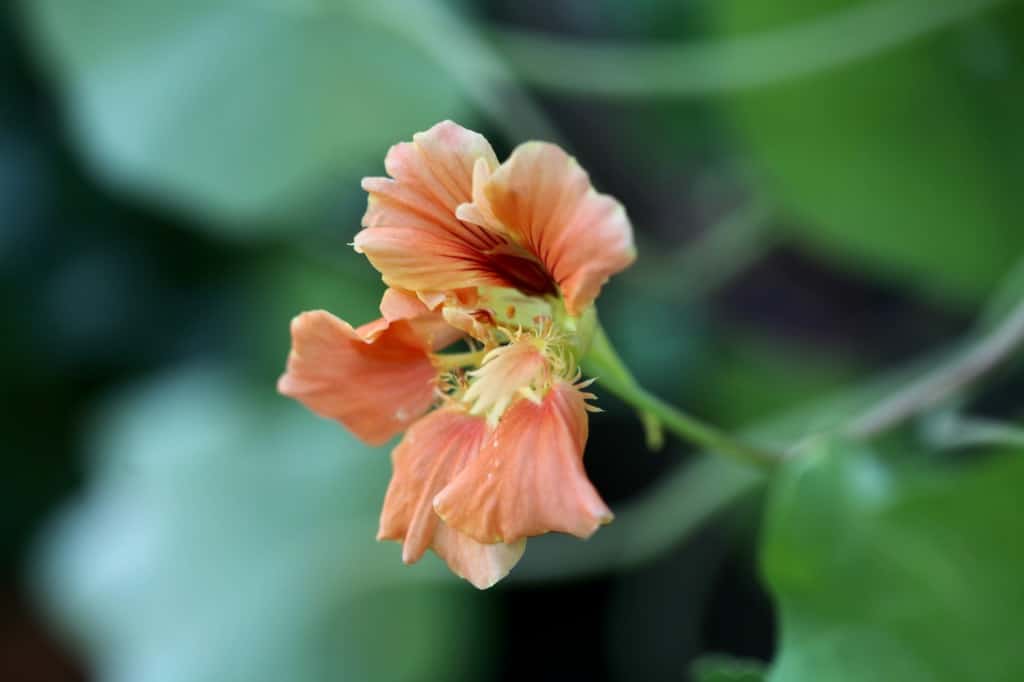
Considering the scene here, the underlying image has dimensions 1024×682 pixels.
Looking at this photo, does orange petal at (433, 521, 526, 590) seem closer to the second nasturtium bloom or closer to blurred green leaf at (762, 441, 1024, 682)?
the second nasturtium bloom

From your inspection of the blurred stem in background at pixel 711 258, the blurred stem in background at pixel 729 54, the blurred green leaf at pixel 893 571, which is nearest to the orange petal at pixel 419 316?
the blurred green leaf at pixel 893 571

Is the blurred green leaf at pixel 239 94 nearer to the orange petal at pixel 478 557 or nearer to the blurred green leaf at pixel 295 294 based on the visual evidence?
the blurred green leaf at pixel 295 294

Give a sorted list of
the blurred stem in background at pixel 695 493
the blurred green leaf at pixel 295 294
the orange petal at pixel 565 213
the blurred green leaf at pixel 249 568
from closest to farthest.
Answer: the orange petal at pixel 565 213, the blurred stem in background at pixel 695 493, the blurred green leaf at pixel 249 568, the blurred green leaf at pixel 295 294

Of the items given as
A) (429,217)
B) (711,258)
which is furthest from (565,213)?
(711,258)

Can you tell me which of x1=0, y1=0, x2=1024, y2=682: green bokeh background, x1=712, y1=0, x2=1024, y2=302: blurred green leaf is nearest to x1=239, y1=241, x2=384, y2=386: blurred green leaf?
x1=0, y1=0, x2=1024, y2=682: green bokeh background

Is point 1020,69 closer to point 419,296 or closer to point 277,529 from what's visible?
point 419,296

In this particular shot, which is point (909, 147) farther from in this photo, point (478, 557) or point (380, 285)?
point (478, 557)
